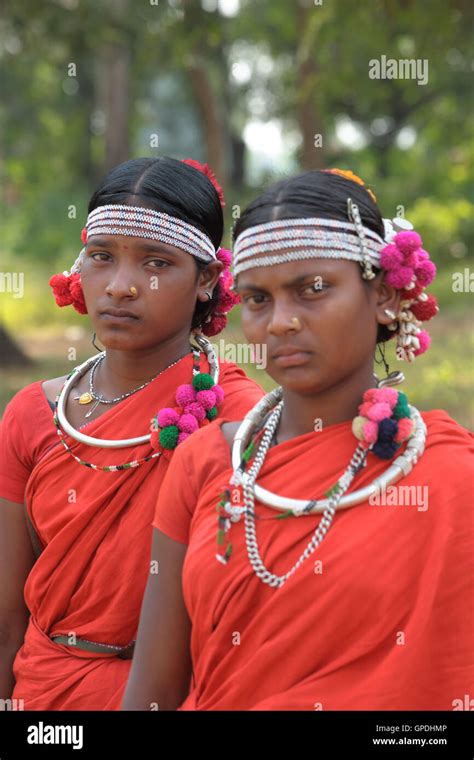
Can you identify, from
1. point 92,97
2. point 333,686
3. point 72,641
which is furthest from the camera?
point 92,97

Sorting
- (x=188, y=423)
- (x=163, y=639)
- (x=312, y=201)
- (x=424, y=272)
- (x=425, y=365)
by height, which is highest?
(x=425, y=365)

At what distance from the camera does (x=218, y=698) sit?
2.41m

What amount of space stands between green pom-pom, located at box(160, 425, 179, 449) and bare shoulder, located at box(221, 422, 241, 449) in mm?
324

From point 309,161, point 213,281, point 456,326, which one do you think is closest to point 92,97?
point 309,161

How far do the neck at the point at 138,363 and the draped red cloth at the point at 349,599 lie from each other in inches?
33.4

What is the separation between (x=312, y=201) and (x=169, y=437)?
2.95ft

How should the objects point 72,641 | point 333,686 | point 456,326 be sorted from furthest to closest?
1. point 456,326
2. point 72,641
3. point 333,686

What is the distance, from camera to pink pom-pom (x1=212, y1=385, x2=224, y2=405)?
3.09 metres

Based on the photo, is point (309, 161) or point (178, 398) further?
point (309, 161)

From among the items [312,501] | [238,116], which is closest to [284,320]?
[312,501]

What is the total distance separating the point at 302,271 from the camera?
2311mm

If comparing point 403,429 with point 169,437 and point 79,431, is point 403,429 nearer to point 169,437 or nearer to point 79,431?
point 169,437

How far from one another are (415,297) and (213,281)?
33.9 inches
